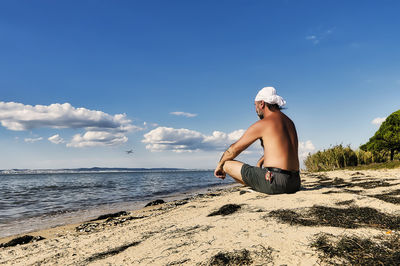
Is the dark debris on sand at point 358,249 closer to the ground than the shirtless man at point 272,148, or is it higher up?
closer to the ground

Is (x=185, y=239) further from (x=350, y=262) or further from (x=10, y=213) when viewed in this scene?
(x=10, y=213)

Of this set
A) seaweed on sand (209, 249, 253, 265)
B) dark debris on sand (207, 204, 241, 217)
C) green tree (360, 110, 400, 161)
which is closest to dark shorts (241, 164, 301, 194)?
dark debris on sand (207, 204, 241, 217)

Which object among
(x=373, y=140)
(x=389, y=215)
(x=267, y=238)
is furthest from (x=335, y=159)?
(x=267, y=238)

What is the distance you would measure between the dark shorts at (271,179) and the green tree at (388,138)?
841 inches

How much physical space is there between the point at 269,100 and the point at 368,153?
65.8ft

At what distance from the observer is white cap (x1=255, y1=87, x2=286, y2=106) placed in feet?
13.2

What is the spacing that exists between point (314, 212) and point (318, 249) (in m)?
1.45

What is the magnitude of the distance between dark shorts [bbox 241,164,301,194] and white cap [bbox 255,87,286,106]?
111cm

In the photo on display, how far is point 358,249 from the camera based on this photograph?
2129mm

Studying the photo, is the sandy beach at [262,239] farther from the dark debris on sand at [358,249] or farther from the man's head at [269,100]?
the man's head at [269,100]

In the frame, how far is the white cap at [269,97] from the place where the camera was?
4012mm

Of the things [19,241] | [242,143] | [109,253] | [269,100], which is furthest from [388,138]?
[19,241]

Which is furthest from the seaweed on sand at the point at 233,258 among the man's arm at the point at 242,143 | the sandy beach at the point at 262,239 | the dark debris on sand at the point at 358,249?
the man's arm at the point at 242,143

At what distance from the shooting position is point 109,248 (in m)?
3.11
